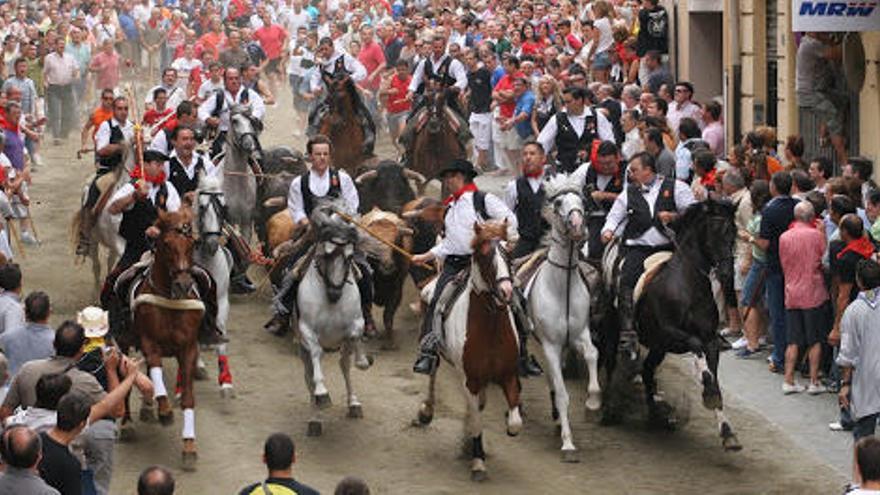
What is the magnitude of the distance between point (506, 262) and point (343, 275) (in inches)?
86.9

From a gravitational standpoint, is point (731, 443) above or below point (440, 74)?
below

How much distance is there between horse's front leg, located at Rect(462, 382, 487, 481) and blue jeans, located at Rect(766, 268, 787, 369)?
427cm

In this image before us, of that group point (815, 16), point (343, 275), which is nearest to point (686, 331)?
point (343, 275)

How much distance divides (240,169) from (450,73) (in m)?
6.05

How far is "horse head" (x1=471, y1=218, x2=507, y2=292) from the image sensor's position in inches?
675

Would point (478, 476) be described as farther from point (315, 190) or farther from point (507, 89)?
point (507, 89)

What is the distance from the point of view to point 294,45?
41.1 metres

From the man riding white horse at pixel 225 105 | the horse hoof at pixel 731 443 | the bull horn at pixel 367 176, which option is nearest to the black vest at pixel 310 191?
the bull horn at pixel 367 176

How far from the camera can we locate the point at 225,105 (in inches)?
1051

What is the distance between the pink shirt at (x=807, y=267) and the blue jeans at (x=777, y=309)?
80 centimetres

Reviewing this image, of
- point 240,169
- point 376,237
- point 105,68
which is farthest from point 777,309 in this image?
point 105,68

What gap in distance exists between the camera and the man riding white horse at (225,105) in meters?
26.1

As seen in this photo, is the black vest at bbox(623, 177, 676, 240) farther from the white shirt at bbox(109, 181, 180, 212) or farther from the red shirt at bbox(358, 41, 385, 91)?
the red shirt at bbox(358, 41, 385, 91)

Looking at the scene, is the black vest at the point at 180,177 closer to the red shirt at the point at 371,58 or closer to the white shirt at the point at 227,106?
the white shirt at the point at 227,106
